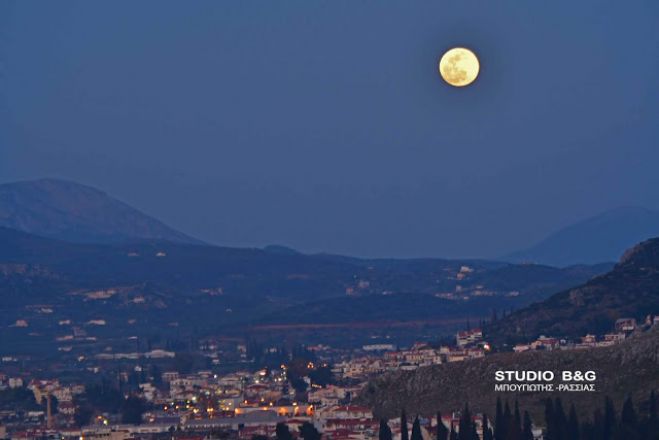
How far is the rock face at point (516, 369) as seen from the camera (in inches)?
5399

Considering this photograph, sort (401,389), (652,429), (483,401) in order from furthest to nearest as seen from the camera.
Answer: (401,389) < (483,401) < (652,429)

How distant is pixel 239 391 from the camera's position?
198 m

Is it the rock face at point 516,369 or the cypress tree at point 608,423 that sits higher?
the rock face at point 516,369

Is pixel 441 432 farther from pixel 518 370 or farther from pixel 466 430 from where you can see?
pixel 518 370

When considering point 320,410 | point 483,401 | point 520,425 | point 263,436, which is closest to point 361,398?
point 320,410

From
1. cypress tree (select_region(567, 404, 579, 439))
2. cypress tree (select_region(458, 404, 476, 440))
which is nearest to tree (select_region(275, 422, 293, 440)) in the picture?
cypress tree (select_region(458, 404, 476, 440))

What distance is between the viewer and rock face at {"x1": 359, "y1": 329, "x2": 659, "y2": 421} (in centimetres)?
13712

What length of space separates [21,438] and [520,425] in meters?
47.7

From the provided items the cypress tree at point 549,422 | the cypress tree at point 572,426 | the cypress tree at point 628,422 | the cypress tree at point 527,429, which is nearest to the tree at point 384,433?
the cypress tree at point 527,429

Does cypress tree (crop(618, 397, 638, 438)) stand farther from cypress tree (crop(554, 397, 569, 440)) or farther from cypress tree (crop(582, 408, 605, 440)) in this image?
cypress tree (crop(554, 397, 569, 440))

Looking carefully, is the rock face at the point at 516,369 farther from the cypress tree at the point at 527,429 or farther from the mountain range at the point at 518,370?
the cypress tree at the point at 527,429

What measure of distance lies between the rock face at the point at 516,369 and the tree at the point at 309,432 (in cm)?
1178

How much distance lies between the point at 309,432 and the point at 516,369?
2870cm

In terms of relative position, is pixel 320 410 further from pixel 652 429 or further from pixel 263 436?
pixel 652 429
